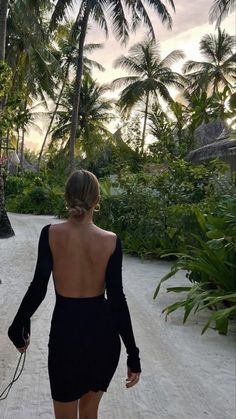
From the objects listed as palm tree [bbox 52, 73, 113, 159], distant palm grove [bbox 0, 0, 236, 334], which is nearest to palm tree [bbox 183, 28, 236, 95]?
distant palm grove [bbox 0, 0, 236, 334]

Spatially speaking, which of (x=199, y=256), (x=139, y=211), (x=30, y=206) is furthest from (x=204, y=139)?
(x=199, y=256)

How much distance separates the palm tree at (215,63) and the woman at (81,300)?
34.5 m

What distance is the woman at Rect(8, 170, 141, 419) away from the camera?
2.18m

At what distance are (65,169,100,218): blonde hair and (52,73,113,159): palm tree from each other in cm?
3047

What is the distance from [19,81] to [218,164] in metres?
14.3

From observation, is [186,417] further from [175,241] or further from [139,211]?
[139,211]

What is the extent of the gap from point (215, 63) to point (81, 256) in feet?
122

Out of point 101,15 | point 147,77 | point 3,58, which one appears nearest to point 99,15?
point 101,15

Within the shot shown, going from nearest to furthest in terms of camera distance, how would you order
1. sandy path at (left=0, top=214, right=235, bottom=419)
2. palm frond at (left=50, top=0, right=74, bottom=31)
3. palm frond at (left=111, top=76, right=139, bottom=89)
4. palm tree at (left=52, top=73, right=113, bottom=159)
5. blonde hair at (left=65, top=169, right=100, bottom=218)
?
1. blonde hair at (left=65, top=169, right=100, bottom=218)
2. sandy path at (left=0, top=214, right=235, bottom=419)
3. palm frond at (left=50, top=0, right=74, bottom=31)
4. palm tree at (left=52, top=73, right=113, bottom=159)
5. palm frond at (left=111, top=76, right=139, bottom=89)

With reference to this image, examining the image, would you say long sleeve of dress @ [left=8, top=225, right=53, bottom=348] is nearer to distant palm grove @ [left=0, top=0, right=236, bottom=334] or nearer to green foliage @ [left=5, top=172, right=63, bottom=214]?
distant palm grove @ [left=0, top=0, right=236, bottom=334]

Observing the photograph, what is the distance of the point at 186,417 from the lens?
334 cm

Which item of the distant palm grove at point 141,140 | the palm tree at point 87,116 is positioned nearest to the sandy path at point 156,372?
the distant palm grove at point 141,140

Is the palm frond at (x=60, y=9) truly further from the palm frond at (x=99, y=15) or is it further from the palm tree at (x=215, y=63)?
the palm tree at (x=215, y=63)

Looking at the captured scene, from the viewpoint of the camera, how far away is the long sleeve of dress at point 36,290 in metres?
2.22
